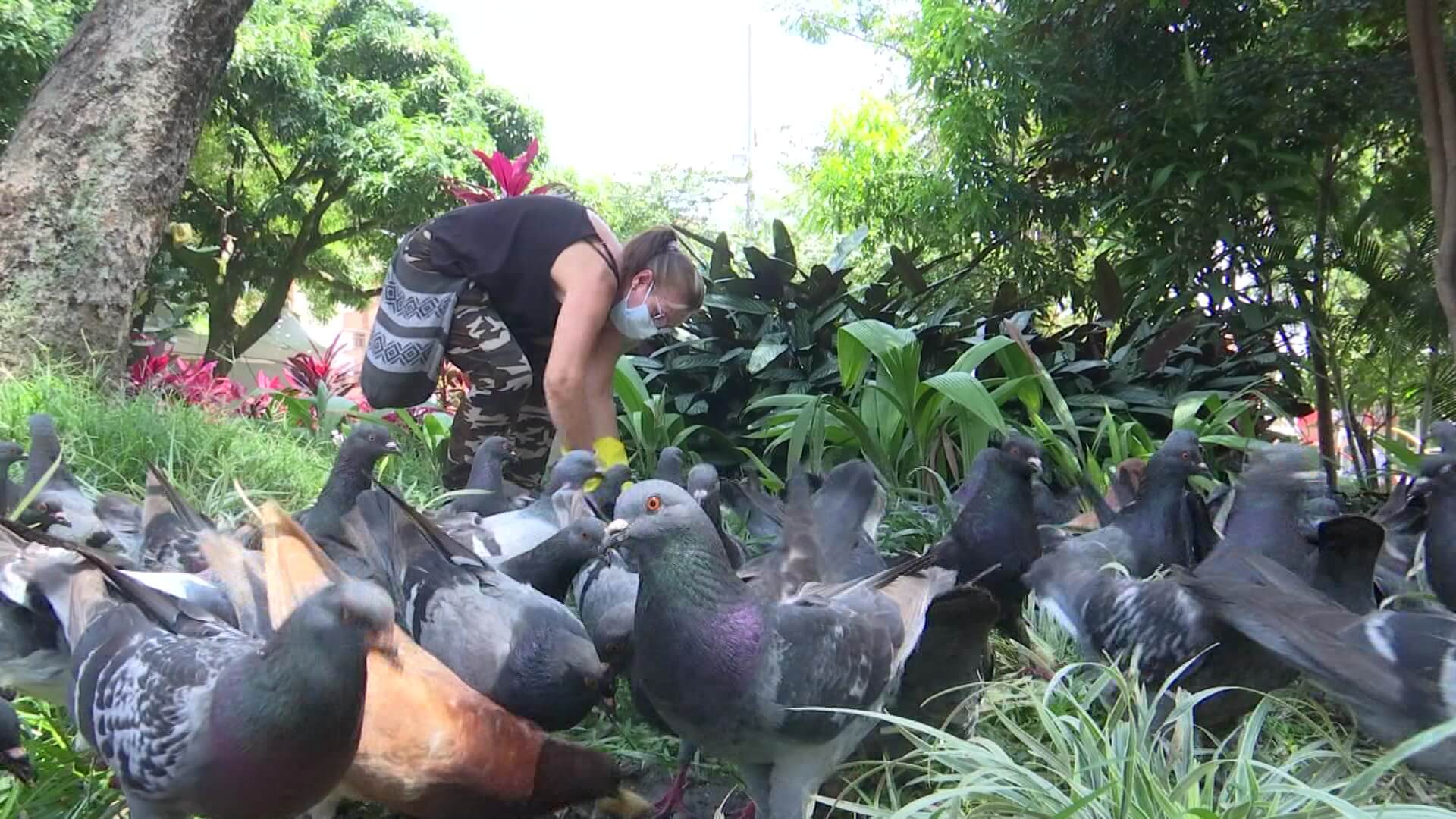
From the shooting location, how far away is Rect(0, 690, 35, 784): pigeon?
1620 mm

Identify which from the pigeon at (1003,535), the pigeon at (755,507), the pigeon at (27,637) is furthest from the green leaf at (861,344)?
the pigeon at (27,637)

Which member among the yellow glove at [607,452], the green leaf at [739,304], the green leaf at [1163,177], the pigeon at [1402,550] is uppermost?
the green leaf at [1163,177]

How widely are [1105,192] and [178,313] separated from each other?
8.71 meters

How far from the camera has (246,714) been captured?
141 centimetres

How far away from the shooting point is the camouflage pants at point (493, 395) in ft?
11.7

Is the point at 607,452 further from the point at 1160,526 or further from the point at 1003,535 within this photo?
the point at 1160,526

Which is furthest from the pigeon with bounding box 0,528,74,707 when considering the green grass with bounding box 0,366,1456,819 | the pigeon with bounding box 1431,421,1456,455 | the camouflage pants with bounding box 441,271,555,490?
the pigeon with bounding box 1431,421,1456,455

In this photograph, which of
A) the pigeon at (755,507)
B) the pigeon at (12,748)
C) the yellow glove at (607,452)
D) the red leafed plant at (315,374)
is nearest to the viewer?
the pigeon at (12,748)

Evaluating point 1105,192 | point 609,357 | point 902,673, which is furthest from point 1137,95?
point 902,673

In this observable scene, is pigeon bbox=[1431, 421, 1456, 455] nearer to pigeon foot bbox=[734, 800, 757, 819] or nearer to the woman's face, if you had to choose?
pigeon foot bbox=[734, 800, 757, 819]

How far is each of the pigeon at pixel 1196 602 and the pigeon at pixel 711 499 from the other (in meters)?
0.88

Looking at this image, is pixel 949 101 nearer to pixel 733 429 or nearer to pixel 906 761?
pixel 733 429

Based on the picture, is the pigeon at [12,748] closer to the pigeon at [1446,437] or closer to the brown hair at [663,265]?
the brown hair at [663,265]

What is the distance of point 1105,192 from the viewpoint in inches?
258
